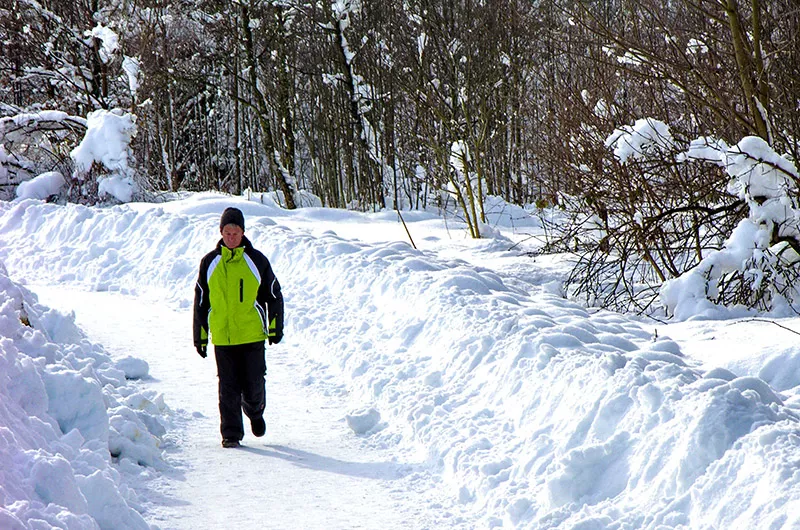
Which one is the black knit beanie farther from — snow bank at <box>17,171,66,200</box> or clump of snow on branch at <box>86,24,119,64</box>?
clump of snow on branch at <box>86,24,119,64</box>

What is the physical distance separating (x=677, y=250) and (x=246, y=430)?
18.0ft

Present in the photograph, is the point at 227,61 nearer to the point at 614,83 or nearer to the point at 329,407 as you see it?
the point at 614,83

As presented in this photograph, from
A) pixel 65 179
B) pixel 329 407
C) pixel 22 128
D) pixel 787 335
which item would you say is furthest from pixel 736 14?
pixel 22 128

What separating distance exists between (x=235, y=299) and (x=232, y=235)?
0.45 m

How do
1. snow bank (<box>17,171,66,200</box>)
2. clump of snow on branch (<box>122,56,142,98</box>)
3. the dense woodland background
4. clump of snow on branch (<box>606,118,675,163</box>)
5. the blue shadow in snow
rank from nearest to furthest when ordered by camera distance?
1. the blue shadow in snow
2. clump of snow on branch (<box>606,118,675,163</box>)
3. the dense woodland background
4. snow bank (<box>17,171,66,200</box>)
5. clump of snow on branch (<box>122,56,142,98</box>)

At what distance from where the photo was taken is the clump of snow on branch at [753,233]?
7498 mm

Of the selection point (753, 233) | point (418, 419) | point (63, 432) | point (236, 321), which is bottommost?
point (418, 419)

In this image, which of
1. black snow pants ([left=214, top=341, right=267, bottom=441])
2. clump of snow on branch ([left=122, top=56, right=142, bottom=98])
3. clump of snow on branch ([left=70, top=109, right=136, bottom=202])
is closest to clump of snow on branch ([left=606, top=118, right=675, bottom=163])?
black snow pants ([left=214, top=341, right=267, bottom=441])

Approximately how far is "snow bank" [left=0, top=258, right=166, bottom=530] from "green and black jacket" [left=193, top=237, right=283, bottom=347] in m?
0.79

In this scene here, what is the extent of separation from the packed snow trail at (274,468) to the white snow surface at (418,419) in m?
0.02

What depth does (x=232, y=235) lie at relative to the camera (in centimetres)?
593

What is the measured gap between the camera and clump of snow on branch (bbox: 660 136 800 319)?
24.6ft

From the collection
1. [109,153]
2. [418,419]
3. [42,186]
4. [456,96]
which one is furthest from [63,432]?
[42,186]

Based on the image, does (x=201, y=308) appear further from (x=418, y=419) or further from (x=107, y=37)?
(x=107, y=37)
